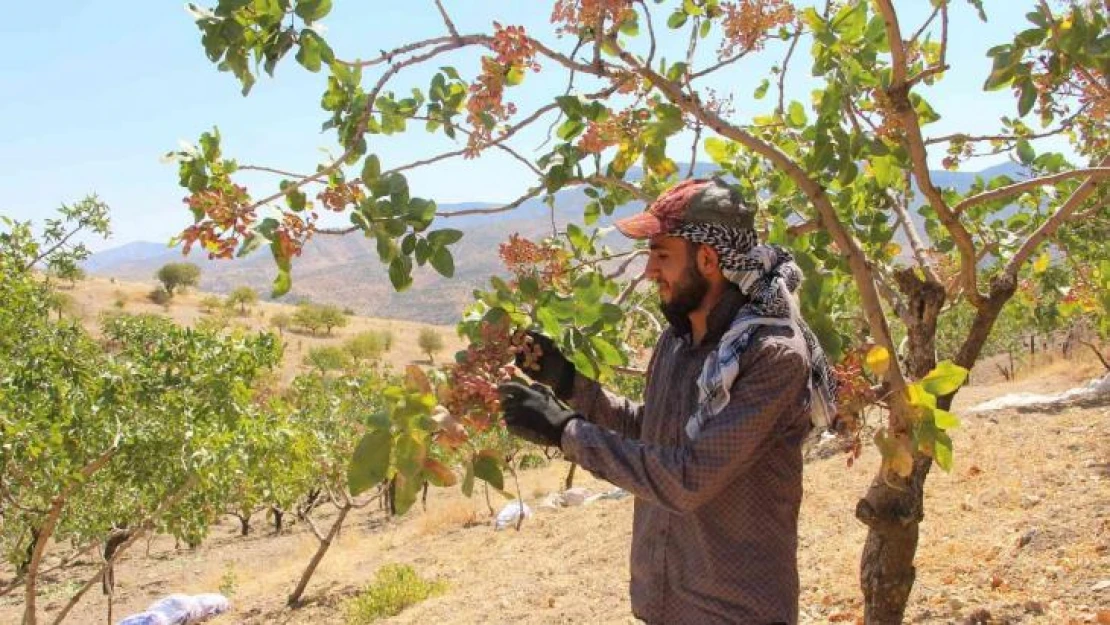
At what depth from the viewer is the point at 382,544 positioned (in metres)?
15.9

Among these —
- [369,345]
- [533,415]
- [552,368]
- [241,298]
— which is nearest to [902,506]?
[552,368]

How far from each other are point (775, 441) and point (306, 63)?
1439mm

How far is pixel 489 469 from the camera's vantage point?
1732mm

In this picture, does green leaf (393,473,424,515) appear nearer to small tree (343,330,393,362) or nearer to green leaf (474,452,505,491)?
green leaf (474,452,505,491)

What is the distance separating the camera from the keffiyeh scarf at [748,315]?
1980 millimetres

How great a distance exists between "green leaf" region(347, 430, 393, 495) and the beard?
85 cm

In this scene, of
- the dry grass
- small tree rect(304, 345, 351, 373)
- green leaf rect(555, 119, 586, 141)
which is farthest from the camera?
the dry grass

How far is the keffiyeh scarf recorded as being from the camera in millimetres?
1980

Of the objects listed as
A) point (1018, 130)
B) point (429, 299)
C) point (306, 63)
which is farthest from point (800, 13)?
point (429, 299)

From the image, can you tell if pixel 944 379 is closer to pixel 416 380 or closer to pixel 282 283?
pixel 416 380

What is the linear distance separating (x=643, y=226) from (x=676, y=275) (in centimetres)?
15

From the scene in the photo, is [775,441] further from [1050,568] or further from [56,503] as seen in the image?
[56,503]

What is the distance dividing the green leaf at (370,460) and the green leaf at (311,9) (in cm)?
107

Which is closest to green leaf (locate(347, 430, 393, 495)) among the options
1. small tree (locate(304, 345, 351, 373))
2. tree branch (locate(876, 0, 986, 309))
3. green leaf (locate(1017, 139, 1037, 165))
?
tree branch (locate(876, 0, 986, 309))
